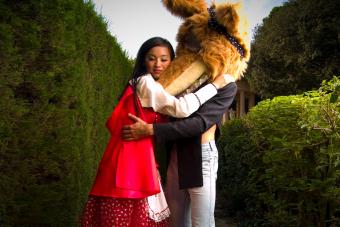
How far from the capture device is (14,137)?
9.14 ft

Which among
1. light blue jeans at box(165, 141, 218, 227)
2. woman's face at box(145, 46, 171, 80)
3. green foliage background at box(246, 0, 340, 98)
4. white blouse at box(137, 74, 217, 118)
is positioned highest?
green foliage background at box(246, 0, 340, 98)

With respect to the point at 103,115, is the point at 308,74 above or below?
above

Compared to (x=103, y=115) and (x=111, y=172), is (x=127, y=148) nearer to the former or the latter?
(x=111, y=172)

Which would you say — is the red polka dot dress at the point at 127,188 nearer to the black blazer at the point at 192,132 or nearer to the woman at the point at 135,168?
the woman at the point at 135,168

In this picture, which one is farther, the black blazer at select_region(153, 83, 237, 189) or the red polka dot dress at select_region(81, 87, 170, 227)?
the black blazer at select_region(153, 83, 237, 189)

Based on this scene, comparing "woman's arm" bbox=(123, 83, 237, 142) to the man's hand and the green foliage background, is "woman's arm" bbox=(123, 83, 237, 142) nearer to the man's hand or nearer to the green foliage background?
the man's hand

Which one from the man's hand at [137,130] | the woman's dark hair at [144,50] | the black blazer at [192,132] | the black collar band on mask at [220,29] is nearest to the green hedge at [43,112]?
the woman's dark hair at [144,50]

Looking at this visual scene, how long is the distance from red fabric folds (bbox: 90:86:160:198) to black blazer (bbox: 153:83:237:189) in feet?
0.47

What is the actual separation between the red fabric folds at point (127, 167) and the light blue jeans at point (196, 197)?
0.30 meters

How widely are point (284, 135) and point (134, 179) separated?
6.15ft

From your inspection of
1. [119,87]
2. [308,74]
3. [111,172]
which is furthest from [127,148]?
[308,74]

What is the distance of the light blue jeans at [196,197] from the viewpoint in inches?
101

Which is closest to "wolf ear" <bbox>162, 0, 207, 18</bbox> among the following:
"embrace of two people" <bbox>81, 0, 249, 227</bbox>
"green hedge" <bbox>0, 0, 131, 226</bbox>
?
"embrace of two people" <bbox>81, 0, 249, 227</bbox>

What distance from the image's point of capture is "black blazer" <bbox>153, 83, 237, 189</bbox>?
2471 millimetres
